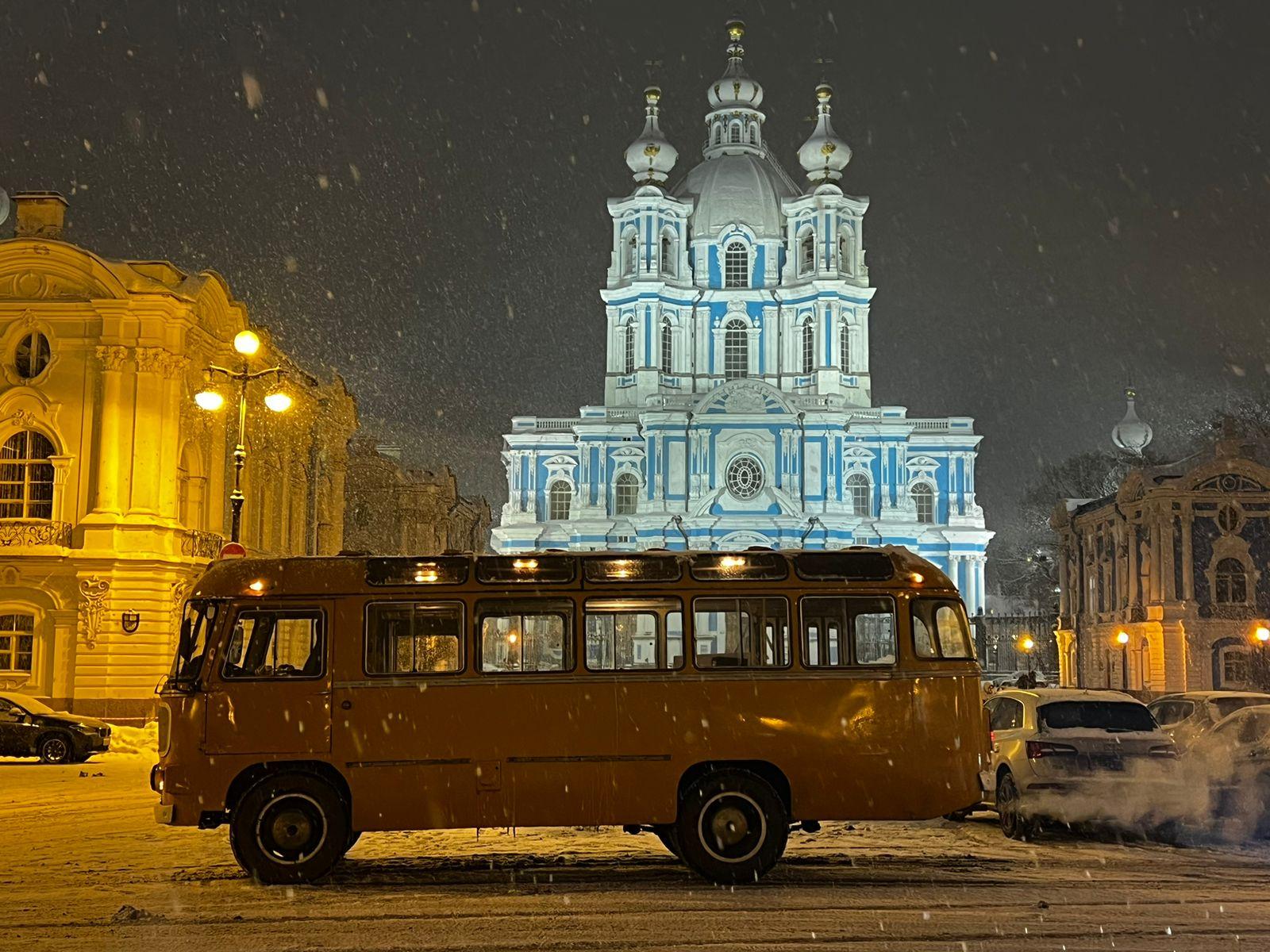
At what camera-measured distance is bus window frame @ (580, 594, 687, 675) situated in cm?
1262

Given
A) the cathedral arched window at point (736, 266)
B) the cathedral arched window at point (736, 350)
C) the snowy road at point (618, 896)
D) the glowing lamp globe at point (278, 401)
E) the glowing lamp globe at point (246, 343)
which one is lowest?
the snowy road at point (618, 896)

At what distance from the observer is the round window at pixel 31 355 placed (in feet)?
112

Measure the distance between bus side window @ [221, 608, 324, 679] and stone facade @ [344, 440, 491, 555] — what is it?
4414 cm

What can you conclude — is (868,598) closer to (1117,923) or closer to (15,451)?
(1117,923)

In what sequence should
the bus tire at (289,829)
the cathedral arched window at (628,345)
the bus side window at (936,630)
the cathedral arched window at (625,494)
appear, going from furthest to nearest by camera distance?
1. the cathedral arched window at (628,345)
2. the cathedral arched window at (625,494)
3. the bus side window at (936,630)
4. the bus tire at (289,829)

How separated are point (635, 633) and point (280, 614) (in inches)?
113

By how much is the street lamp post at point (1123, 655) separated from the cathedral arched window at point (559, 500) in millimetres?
49220

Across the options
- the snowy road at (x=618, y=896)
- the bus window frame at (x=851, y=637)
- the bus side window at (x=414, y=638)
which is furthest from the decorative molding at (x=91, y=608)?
the bus window frame at (x=851, y=637)

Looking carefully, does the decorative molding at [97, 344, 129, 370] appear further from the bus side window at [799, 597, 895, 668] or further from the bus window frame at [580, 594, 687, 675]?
the bus side window at [799, 597, 895, 668]

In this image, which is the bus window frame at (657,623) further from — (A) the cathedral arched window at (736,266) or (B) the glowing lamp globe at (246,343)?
(A) the cathedral arched window at (736,266)

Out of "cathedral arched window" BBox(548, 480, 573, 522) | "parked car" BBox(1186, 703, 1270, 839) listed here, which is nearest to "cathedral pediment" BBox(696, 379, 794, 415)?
"cathedral arched window" BBox(548, 480, 573, 522)

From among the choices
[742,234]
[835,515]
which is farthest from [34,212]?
[742,234]

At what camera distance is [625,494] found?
94.6m

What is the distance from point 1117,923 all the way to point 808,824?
327cm
